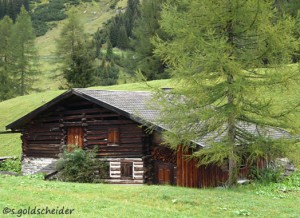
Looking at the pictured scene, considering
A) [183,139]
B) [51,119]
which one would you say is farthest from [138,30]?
[183,139]

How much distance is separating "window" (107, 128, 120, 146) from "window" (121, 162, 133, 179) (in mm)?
1233

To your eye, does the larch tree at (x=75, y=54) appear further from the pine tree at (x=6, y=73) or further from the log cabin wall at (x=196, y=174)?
the log cabin wall at (x=196, y=174)

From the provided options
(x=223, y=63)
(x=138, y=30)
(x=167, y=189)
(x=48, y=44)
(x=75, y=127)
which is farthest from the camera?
(x=48, y=44)

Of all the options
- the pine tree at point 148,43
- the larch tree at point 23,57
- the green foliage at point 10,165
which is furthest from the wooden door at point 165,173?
the larch tree at point 23,57

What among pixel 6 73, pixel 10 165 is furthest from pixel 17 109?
pixel 6 73

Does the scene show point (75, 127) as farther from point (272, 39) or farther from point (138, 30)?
point (138, 30)

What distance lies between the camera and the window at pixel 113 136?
22953 millimetres

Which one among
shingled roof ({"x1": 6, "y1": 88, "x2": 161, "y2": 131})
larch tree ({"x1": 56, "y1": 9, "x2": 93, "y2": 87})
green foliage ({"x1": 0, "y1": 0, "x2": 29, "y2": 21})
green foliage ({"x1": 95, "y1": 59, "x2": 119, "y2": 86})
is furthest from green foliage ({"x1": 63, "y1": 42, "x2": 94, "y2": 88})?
green foliage ({"x1": 0, "y1": 0, "x2": 29, "y2": 21})

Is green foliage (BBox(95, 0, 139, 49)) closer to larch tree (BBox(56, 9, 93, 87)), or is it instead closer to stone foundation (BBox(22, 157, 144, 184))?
larch tree (BBox(56, 9, 93, 87))

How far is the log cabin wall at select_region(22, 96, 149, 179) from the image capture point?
887 inches

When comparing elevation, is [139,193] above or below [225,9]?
below

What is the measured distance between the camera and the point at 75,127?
24.6m

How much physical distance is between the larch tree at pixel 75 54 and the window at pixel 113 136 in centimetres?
3461

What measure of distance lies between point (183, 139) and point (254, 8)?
17.9ft
